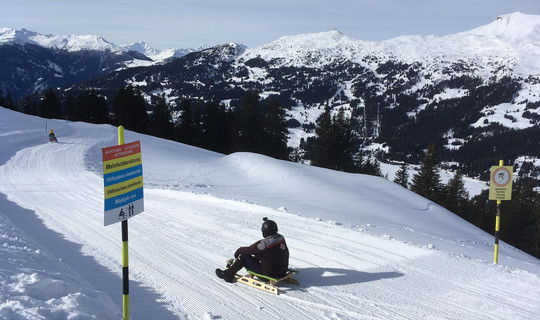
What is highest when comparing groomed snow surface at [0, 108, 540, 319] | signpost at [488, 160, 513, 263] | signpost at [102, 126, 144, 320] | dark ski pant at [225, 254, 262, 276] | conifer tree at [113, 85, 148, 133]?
conifer tree at [113, 85, 148, 133]

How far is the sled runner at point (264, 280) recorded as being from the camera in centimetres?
721

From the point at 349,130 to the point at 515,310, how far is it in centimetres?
4303

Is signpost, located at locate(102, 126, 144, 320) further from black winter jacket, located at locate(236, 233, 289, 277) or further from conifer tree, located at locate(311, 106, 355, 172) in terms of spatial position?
conifer tree, located at locate(311, 106, 355, 172)

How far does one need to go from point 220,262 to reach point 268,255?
177 cm

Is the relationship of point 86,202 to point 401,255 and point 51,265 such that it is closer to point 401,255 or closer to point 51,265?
point 51,265

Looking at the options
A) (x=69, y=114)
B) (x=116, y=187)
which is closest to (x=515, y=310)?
(x=116, y=187)

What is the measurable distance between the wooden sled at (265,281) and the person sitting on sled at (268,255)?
3.3 inches

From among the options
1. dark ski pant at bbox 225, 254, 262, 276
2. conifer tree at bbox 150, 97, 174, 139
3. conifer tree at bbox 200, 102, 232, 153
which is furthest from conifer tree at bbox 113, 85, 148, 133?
dark ski pant at bbox 225, 254, 262, 276

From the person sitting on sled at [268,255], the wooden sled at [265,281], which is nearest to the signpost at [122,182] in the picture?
the person sitting on sled at [268,255]

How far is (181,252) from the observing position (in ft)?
30.1

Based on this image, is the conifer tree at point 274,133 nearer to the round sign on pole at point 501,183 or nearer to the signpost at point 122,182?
the round sign on pole at point 501,183

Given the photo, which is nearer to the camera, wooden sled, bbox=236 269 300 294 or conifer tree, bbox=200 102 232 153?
wooden sled, bbox=236 269 300 294

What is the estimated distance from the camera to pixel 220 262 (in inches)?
340

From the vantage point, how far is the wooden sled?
7.21 metres
